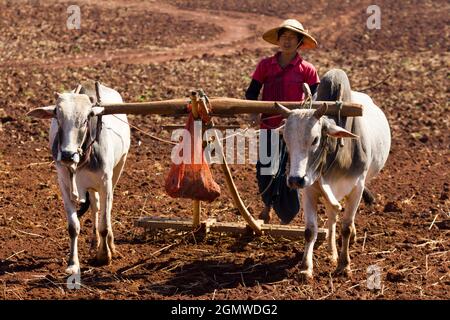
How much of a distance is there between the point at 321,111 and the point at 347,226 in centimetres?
120

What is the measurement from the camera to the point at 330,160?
6.07 meters

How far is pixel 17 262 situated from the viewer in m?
6.78

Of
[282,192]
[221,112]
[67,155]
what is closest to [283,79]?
[221,112]

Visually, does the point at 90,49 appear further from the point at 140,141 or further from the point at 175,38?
the point at 140,141

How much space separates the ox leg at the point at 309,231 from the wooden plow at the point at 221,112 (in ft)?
1.82

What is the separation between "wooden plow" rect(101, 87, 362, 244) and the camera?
614 cm

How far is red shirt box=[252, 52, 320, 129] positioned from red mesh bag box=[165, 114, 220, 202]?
0.80m

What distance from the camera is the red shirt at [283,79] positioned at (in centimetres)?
→ 705

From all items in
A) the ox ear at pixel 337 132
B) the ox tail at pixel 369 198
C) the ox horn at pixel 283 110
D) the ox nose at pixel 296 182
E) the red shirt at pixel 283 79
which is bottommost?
the ox tail at pixel 369 198

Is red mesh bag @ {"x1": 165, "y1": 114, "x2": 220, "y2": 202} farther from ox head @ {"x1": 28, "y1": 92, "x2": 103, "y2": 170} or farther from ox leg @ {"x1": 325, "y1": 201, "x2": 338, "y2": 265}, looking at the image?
ox leg @ {"x1": 325, "y1": 201, "x2": 338, "y2": 265}

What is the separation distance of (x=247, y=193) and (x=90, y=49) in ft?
34.6

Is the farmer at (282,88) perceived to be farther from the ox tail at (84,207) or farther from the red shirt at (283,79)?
the ox tail at (84,207)

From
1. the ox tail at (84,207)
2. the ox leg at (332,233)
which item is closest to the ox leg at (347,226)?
the ox leg at (332,233)
